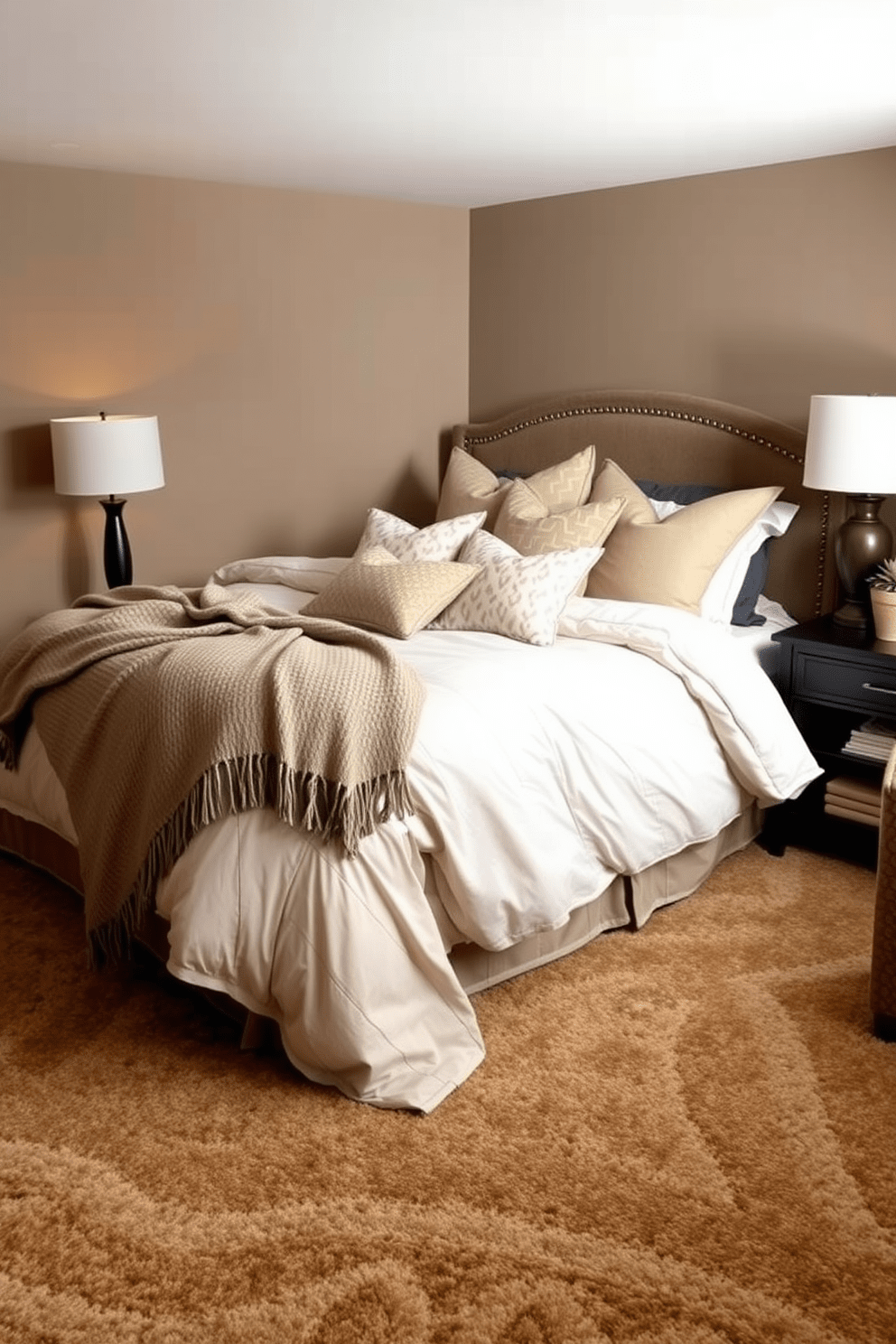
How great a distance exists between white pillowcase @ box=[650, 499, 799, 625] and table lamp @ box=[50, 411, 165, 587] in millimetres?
1773

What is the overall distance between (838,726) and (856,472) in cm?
80

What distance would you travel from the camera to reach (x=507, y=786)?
9.02 feet

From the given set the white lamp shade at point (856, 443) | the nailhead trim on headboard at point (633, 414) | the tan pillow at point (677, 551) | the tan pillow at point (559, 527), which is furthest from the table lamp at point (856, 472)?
the tan pillow at point (559, 527)

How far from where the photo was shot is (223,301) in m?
4.48

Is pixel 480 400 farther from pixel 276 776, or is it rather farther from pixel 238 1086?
pixel 238 1086

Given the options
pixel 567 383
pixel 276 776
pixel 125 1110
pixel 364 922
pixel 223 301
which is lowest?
pixel 125 1110

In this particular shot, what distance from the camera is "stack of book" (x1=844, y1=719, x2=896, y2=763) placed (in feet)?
11.2

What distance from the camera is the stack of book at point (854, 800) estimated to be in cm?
346

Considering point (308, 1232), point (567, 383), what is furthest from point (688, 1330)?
point (567, 383)

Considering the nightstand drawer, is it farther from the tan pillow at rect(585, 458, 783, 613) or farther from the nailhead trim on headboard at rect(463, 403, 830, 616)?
the nailhead trim on headboard at rect(463, 403, 830, 616)

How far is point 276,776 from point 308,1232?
0.86m

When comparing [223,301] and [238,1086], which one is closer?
[238,1086]

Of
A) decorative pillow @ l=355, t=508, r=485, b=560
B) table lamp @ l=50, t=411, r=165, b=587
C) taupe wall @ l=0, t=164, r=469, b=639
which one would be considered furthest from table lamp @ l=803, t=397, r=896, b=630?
table lamp @ l=50, t=411, r=165, b=587

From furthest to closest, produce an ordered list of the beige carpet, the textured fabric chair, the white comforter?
the textured fabric chair → the white comforter → the beige carpet
